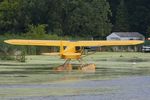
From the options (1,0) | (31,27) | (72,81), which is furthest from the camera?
(1,0)

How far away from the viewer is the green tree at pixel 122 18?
4225 inches

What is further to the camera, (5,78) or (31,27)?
(31,27)

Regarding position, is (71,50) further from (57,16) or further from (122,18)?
(122,18)

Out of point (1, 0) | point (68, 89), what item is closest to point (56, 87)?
point (68, 89)

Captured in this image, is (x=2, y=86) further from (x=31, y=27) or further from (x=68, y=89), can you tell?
(x=31, y=27)

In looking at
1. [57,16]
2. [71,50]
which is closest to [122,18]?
[57,16]

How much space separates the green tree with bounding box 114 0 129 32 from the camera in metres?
107

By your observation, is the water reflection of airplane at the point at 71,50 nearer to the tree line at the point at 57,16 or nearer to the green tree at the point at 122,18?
the tree line at the point at 57,16

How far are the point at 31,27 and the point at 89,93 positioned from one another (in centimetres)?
5957

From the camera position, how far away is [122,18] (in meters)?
108

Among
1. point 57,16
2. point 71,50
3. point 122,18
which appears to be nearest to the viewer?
point 71,50

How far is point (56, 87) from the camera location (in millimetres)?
21828

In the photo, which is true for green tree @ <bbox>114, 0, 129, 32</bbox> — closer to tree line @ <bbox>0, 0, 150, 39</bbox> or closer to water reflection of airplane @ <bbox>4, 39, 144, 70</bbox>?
tree line @ <bbox>0, 0, 150, 39</bbox>

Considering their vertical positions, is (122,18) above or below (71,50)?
above
